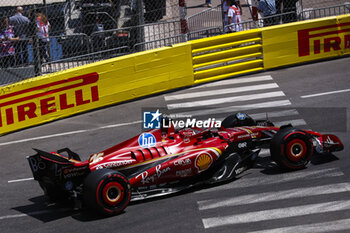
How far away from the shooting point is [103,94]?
13406 millimetres

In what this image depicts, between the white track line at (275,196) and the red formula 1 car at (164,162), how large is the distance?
541mm

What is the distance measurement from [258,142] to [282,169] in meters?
0.56

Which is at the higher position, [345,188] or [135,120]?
[135,120]

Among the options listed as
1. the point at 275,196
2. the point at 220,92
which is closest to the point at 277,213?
the point at 275,196

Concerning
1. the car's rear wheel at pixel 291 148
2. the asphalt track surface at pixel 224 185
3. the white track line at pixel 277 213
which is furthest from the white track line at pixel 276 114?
the white track line at pixel 277 213

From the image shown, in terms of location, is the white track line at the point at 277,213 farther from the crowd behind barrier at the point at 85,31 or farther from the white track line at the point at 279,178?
the crowd behind barrier at the point at 85,31

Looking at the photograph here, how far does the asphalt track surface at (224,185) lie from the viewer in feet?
23.9

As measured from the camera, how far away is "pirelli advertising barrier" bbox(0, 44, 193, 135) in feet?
40.9

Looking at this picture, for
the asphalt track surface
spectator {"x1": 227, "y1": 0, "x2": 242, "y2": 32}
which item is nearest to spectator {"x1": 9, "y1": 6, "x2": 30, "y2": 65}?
the asphalt track surface

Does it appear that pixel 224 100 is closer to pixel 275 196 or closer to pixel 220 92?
pixel 220 92

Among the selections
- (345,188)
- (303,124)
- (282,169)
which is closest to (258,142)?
(282,169)

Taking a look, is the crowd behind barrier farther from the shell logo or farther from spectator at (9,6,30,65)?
the shell logo

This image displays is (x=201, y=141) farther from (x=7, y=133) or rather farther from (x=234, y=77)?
(x=234, y=77)

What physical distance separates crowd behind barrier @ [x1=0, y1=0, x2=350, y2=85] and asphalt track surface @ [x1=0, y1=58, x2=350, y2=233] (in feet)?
4.54
